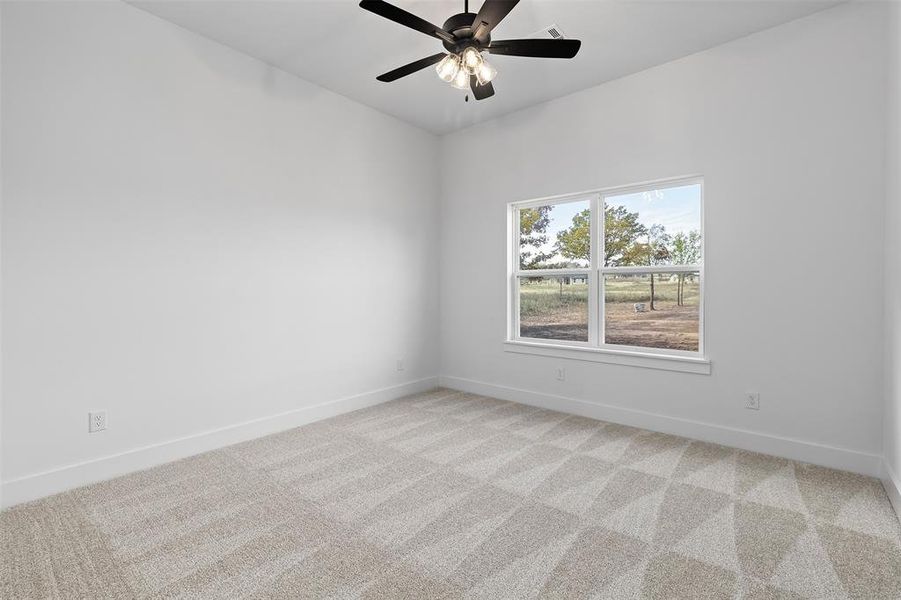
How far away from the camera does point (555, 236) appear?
13.7 ft

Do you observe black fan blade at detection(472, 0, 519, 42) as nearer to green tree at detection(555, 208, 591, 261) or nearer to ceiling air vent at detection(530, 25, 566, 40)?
ceiling air vent at detection(530, 25, 566, 40)

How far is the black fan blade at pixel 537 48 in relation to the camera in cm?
212

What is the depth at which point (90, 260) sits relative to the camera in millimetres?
2521

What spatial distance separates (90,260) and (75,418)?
3.00 feet

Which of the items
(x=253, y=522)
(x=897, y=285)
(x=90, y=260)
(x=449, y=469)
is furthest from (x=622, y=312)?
(x=90, y=260)

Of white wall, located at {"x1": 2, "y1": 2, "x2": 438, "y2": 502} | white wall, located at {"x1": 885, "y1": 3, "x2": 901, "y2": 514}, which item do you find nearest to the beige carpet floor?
white wall, located at {"x1": 885, "y1": 3, "x2": 901, "y2": 514}

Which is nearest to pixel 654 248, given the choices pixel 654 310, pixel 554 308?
pixel 654 310

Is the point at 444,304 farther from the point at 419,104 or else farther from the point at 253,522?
the point at 253,522

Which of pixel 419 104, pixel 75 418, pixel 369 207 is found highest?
pixel 419 104

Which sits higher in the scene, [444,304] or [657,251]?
[657,251]

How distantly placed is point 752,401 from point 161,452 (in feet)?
13.1

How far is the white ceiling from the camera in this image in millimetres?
2658

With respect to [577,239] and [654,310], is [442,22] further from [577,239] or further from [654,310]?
[654,310]

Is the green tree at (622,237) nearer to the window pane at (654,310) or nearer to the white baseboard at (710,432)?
the window pane at (654,310)
